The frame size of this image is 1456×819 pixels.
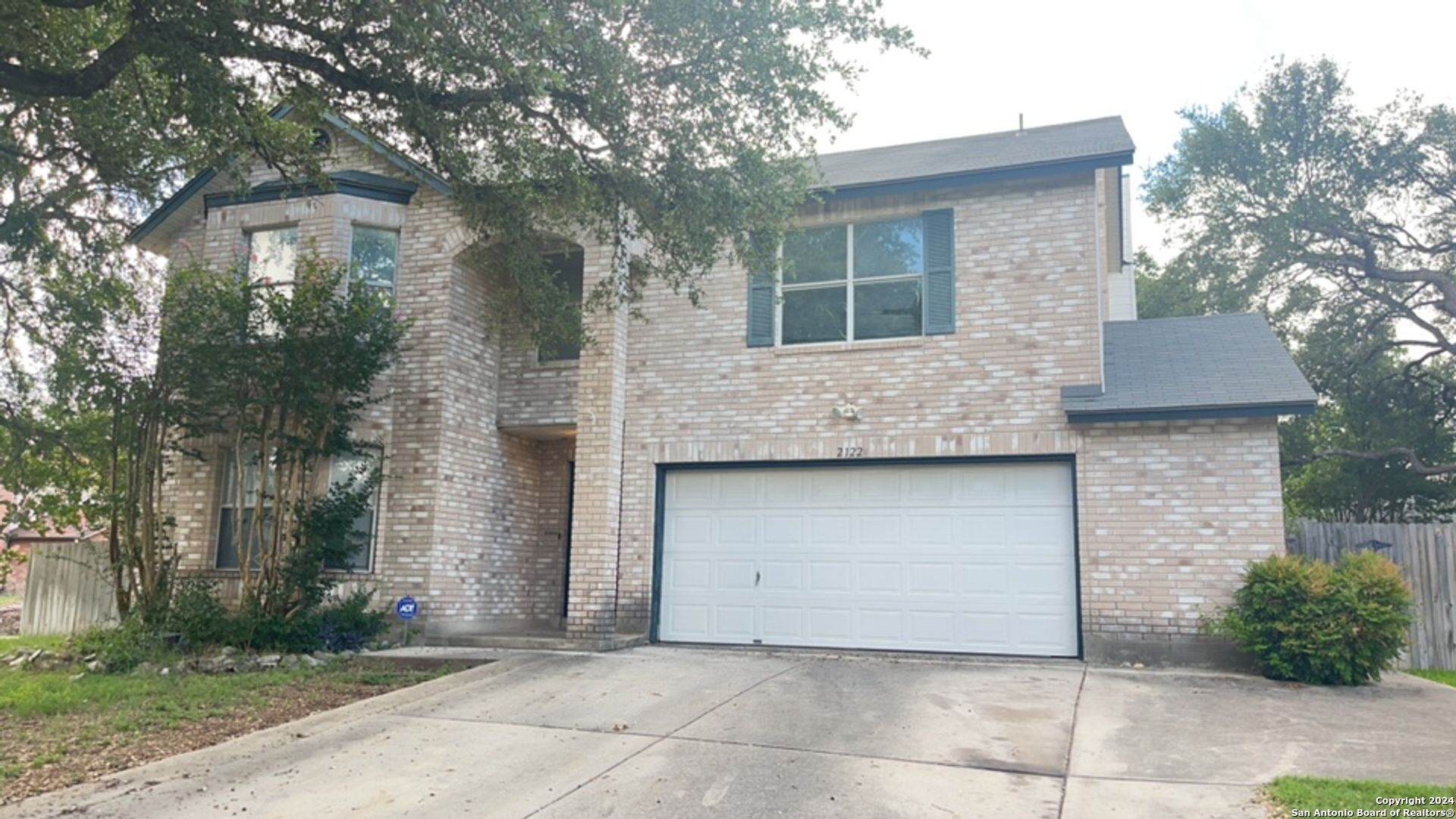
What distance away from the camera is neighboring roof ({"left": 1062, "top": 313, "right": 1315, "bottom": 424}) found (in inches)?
400

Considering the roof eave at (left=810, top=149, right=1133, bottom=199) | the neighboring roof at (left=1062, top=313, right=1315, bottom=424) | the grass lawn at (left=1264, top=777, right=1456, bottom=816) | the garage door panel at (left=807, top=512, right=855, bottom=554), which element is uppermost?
the roof eave at (left=810, top=149, right=1133, bottom=199)

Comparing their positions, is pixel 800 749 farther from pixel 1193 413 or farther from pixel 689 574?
pixel 1193 413

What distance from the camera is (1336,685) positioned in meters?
9.12

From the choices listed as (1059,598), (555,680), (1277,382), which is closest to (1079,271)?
(1277,382)

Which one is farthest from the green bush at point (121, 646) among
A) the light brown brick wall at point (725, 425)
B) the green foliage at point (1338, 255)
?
the green foliage at point (1338, 255)

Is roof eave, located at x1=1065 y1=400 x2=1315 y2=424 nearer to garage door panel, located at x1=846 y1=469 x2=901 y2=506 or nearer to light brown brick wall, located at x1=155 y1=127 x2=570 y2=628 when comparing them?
garage door panel, located at x1=846 y1=469 x2=901 y2=506

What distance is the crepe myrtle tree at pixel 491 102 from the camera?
7375mm

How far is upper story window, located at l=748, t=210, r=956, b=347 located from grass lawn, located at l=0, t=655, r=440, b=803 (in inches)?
231

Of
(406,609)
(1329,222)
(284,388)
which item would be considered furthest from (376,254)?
(1329,222)

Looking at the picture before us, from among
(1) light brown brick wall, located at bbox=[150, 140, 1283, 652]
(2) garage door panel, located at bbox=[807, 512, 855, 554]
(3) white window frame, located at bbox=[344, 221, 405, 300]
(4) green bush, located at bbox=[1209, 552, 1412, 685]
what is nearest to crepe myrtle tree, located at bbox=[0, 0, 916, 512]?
(1) light brown brick wall, located at bbox=[150, 140, 1283, 652]

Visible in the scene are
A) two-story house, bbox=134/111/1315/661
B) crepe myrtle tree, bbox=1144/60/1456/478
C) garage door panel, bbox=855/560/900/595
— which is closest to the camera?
two-story house, bbox=134/111/1315/661

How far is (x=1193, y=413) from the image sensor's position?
33.9ft

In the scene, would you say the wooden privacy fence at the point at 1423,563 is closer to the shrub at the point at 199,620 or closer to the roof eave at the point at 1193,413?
the roof eave at the point at 1193,413

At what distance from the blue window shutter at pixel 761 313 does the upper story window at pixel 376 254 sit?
195 inches
